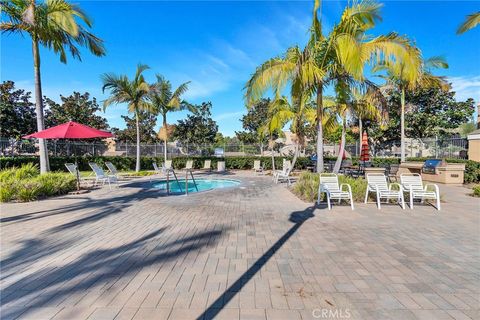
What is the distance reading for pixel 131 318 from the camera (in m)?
2.47

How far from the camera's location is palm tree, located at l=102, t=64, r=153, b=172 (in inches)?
679

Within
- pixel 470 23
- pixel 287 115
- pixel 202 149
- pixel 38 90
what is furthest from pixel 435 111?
pixel 38 90

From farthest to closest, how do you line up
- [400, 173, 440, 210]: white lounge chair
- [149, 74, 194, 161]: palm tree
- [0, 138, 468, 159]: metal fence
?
[149, 74, 194, 161]: palm tree → [0, 138, 468, 159]: metal fence → [400, 173, 440, 210]: white lounge chair

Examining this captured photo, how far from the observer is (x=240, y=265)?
3.63 meters

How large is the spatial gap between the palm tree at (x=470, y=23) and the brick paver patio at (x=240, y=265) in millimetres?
7056

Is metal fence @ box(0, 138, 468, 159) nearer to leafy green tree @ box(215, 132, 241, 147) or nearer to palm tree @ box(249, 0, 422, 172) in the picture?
leafy green tree @ box(215, 132, 241, 147)

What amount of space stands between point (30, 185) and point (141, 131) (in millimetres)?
25790

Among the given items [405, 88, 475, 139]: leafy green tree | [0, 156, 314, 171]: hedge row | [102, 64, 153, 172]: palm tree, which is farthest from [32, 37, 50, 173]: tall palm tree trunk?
[405, 88, 475, 139]: leafy green tree

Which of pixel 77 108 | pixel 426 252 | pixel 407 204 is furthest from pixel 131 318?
pixel 77 108

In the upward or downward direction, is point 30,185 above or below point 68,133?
below

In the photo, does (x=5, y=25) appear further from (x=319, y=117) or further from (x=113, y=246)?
(x=319, y=117)

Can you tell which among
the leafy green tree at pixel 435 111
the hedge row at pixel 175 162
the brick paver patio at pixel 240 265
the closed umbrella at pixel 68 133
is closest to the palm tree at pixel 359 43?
the brick paver patio at pixel 240 265

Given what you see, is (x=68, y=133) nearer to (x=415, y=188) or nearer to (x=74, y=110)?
(x=415, y=188)

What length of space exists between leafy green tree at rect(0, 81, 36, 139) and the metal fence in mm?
4157
